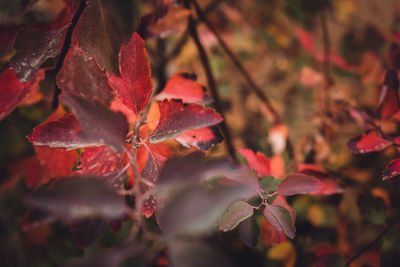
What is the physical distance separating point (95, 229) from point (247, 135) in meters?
1.01

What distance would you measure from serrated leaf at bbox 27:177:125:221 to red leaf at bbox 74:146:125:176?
0.14 m

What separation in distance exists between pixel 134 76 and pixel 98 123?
0.10m

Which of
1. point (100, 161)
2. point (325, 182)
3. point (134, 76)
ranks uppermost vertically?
point (134, 76)

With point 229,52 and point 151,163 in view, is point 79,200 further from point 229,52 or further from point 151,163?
point 229,52

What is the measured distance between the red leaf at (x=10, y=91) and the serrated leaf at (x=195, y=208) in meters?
0.37

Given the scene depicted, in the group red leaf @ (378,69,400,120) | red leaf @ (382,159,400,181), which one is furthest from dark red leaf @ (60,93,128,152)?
red leaf @ (378,69,400,120)

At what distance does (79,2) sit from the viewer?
43cm

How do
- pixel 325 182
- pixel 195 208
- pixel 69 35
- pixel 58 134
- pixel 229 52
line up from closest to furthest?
pixel 195 208, pixel 58 134, pixel 69 35, pixel 325 182, pixel 229 52

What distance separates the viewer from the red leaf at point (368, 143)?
51 centimetres

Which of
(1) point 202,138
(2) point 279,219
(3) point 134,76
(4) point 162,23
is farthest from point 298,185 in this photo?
(4) point 162,23

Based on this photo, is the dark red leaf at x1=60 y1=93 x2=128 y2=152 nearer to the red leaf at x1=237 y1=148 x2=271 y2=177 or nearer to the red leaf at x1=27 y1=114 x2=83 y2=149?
the red leaf at x1=27 y1=114 x2=83 y2=149

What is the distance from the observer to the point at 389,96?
0.55 m

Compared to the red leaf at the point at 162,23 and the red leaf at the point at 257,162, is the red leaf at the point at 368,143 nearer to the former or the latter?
the red leaf at the point at 257,162

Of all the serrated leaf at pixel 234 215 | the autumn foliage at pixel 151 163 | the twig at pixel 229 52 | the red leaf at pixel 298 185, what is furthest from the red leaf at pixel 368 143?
the twig at pixel 229 52
